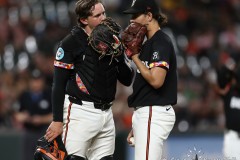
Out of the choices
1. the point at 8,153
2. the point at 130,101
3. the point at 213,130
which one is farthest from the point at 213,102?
the point at 130,101

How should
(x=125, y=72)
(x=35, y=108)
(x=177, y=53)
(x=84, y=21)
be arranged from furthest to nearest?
(x=177, y=53) < (x=35, y=108) < (x=125, y=72) < (x=84, y=21)

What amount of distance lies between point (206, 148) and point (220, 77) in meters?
2.08

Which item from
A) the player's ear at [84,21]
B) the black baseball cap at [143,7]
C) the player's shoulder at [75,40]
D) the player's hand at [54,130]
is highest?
the black baseball cap at [143,7]

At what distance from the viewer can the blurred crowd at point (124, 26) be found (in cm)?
1180

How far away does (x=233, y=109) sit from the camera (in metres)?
8.66

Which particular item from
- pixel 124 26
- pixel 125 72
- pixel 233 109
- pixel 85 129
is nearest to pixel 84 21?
pixel 125 72

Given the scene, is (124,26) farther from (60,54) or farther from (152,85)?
(152,85)

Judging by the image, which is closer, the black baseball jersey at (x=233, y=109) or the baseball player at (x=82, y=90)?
the baseball player at (x=82, y=90)

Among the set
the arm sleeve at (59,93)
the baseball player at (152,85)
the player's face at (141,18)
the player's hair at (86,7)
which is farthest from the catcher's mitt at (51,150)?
the player's face at (141,18)

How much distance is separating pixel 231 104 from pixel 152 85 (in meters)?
2.71

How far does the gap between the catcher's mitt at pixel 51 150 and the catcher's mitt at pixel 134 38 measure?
1002 mm

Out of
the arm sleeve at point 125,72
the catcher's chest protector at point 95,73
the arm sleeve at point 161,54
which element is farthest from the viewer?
the arm sleeve at point 125,72

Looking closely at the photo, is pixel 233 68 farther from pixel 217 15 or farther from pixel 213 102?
pixel 217 15

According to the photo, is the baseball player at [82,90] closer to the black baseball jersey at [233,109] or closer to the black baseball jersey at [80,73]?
the black baseball jersey at [80,73]
